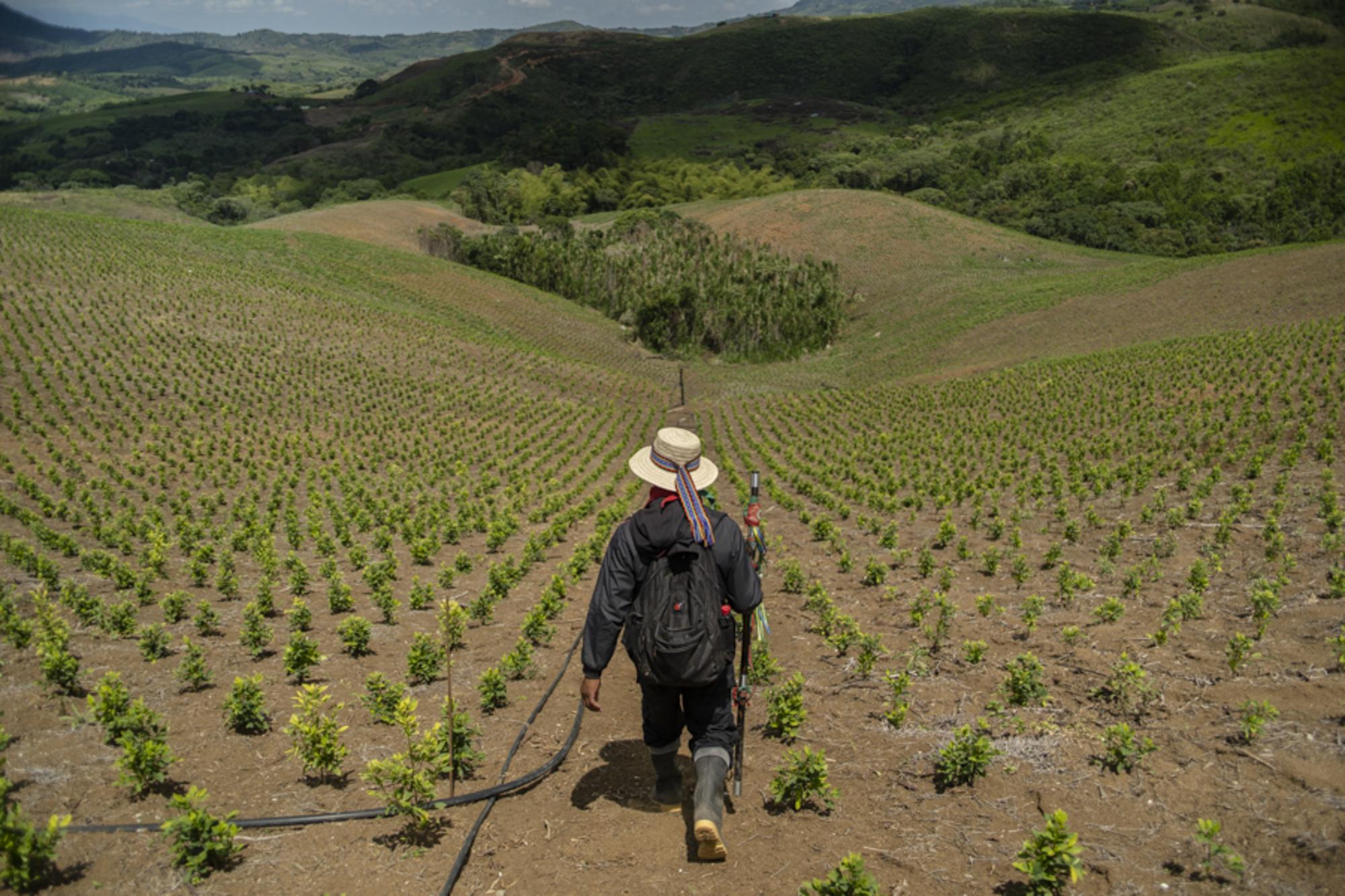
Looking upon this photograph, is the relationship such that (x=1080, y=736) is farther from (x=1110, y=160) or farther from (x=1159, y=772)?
(x=1110, y=160)

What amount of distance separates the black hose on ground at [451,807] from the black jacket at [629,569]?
5.08 feet

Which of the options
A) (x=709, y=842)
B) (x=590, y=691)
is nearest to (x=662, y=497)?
(x=590, y=691)

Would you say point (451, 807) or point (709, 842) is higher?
point (709, 842)

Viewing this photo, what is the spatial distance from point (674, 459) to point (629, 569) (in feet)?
2.60

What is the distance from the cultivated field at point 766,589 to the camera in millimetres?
5336

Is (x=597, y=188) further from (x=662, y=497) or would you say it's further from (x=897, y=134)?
(x=662, y=497)

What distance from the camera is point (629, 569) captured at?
5.12m

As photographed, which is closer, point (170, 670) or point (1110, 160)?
point (170, 670)

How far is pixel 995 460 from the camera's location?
→ 74.2ft

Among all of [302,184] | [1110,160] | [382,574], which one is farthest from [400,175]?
[382,574]

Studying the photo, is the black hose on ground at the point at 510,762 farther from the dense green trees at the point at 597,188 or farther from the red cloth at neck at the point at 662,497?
the dense green trees at the point at 597,188

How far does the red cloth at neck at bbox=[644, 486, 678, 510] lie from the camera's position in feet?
17.0

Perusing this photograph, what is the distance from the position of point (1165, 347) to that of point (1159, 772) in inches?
1280

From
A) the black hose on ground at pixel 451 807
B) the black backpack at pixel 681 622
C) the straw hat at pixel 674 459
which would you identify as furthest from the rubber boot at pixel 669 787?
the straw hat at pixel 674 459
